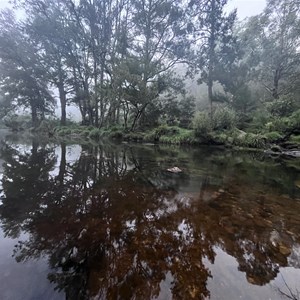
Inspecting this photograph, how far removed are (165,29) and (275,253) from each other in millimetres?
20029

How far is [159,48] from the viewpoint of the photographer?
19188 mm

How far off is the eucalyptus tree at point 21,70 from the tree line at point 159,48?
0.13 metres

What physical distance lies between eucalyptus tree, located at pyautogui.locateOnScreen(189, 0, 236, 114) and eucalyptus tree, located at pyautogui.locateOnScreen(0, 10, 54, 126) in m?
15.8

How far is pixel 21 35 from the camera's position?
70.3 ft

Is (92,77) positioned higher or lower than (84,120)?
higher

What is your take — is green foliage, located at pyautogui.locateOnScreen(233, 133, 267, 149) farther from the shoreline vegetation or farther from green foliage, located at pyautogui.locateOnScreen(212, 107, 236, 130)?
green foliage, located at pyautogui.locateOnScreen(212, 107, 236, 130)

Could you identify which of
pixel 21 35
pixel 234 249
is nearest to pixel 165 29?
pixel 21 35

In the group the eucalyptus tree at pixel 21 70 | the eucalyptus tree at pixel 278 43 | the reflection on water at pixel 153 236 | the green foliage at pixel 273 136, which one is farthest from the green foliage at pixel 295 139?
the eucalyptus tree at pixel 21 70

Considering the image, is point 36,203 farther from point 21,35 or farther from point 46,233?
point 21,35

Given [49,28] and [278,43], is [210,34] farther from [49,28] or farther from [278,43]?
[49,28]

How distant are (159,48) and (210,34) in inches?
178

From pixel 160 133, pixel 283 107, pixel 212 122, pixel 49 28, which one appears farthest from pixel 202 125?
pixel 49 28

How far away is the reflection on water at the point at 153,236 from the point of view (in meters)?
1.81

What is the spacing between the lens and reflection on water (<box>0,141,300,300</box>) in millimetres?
A: 1811
